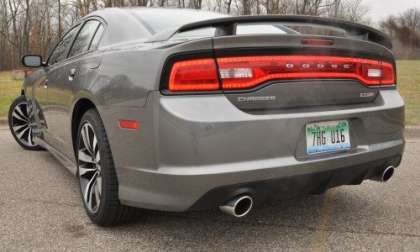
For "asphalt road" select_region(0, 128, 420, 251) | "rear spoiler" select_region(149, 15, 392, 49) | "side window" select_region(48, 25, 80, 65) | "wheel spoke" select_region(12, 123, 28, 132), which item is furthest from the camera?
"wheel spoke" select_region(12, 123, 28, 132)

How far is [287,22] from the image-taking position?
2354mm

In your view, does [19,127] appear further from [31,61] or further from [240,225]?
[240,225]

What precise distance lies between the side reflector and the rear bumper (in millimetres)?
48

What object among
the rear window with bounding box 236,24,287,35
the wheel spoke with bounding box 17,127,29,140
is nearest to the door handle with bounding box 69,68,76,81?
the rear window with bounding box 236,24,287,35

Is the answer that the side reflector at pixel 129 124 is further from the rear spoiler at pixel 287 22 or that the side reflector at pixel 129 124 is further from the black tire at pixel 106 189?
the rear spoiler at pixel 287 22

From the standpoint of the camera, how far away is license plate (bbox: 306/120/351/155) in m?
2.29

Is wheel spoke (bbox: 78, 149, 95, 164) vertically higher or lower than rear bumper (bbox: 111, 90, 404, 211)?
lower

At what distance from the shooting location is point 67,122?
10.7 feet

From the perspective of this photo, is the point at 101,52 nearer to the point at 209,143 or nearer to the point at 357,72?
the point at 209,143

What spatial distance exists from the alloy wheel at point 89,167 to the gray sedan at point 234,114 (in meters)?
0.01

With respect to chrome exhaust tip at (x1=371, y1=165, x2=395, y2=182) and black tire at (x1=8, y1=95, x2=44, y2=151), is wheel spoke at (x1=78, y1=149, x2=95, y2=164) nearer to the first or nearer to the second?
chrome exhaust tip at (x1=371, y1=165, x2=395, y2=182)

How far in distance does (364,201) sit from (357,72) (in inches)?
45.2

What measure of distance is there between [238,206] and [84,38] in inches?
83.6

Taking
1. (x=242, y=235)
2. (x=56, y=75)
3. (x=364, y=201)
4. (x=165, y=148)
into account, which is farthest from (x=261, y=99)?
(x=56, y=75)
